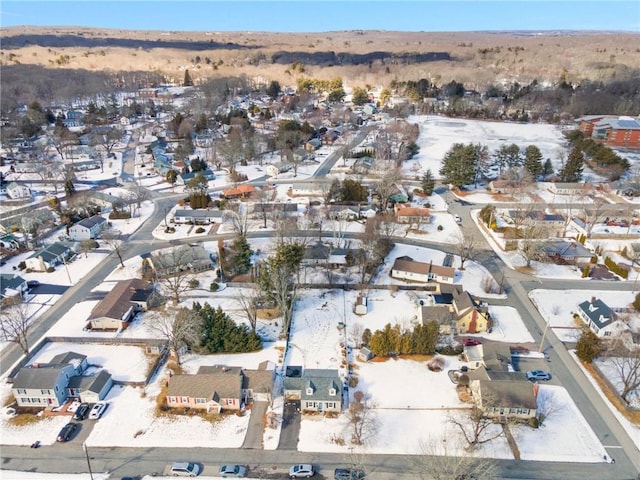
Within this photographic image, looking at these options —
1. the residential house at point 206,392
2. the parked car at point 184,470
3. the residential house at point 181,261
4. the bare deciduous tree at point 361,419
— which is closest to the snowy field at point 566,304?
the bare deciduous tree at point 361,419

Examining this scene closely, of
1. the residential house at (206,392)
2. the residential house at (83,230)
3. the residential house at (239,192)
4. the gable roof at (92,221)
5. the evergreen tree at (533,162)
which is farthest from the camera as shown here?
the evergreen tree at (533,162)

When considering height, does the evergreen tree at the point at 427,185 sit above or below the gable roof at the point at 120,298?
above

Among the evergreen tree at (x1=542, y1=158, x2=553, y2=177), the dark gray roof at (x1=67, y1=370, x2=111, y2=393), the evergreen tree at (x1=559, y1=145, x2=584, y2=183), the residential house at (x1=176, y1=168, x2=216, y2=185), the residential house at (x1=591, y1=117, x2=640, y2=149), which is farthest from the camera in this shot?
the residential house at (x1=591, y1=117, x2=640, y2=149)

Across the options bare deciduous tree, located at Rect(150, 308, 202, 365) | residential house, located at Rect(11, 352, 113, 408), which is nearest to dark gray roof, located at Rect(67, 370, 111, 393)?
residential house, located at Rect(11, 352, 113, 408)

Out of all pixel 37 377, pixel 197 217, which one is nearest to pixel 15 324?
pixel 37 377

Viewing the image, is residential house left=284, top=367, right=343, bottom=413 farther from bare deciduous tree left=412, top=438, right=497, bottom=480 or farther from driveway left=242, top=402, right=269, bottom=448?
bare deciduous tree left=412, top=438, right=497, bottom=480

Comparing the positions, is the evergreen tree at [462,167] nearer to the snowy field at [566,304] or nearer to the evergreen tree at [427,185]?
the evergreen tree at [427,185]
